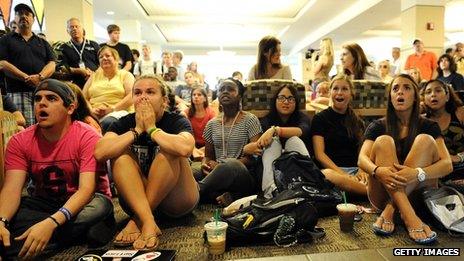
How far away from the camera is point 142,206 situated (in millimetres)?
1737

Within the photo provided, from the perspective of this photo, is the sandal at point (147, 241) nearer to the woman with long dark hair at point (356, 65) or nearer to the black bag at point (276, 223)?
the black bag at point (276, 223)

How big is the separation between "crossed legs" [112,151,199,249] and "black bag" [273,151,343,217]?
0.73 metres

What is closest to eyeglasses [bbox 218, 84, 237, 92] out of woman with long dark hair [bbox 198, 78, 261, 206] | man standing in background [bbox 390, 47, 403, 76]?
woman with long dark hair [bbox 198, 78, 261, 206]

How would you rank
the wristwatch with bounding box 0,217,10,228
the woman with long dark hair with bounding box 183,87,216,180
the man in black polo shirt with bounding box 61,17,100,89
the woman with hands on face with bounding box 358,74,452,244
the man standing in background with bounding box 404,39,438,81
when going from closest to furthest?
the wristwatch with bounding box 0,217,10,228 < the woman with hands on face with bounding box 358,74,452,244 < the woman with long dark hair with bounding box 183,87,216,180 < the man in black polo shirt with bounding box 61,17,100,89 < the man standing in background with bounding box 404,39,438,81

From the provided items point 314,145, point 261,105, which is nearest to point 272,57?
point 261,105

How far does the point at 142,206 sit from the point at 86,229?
30 centimetres

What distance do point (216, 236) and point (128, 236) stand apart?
465 mm

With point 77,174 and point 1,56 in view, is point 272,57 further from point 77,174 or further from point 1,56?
point 1,56

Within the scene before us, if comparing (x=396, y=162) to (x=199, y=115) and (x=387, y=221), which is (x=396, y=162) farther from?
(x=199, y=115)

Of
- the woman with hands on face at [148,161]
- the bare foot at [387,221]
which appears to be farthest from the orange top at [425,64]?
the woman with hands on face at [148,161]

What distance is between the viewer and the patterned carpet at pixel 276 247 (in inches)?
65.3

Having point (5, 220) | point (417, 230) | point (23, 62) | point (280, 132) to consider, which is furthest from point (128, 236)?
point (23, 62)

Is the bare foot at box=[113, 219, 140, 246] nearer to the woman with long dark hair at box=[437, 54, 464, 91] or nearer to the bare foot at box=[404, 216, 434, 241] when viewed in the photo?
the bare foot at box=[404, 216, 434, 241]

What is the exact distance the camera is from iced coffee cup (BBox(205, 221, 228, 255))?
5.28 ft
